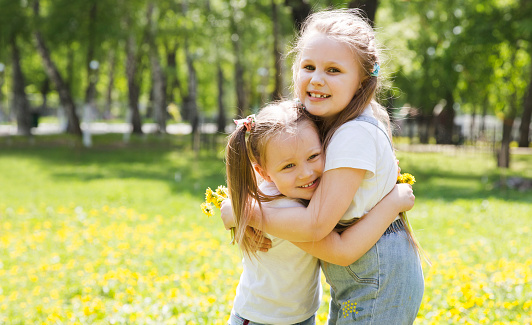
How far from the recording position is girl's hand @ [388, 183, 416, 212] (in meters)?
2.10

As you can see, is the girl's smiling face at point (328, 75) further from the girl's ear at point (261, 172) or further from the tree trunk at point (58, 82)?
the tree trunk at point (58, 82)

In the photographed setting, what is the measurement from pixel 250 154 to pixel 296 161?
21 centimetres

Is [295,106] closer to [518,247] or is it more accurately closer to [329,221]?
[329,221]

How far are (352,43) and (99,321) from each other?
10.5ft

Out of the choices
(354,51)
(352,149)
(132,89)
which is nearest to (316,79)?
(354,51)

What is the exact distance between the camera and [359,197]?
2041mm

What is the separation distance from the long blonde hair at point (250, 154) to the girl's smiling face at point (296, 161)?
0.10 feet

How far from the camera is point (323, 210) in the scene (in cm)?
194

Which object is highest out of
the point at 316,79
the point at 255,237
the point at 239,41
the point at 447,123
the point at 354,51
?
the point at 354,51

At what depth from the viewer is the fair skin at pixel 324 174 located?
76.4 inches

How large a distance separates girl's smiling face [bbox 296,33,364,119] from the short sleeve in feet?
0.48

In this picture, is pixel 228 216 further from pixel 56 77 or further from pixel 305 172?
pixel 56 77

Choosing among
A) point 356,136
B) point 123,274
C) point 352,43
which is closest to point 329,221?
point 356,136

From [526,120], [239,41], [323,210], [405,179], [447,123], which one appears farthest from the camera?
[447,123]
